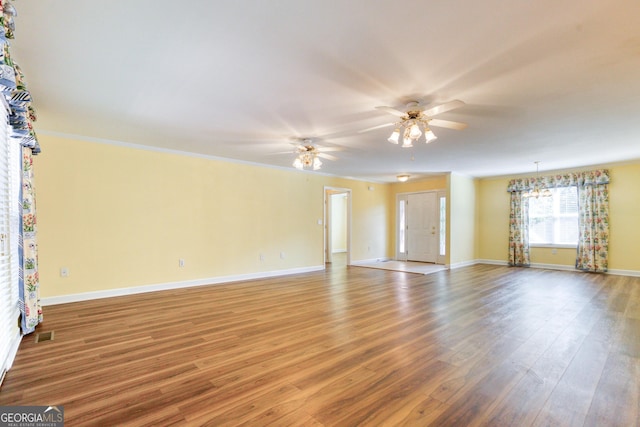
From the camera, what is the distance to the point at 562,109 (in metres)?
3.46

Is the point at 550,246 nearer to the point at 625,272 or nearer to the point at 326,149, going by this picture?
the point at 625,272

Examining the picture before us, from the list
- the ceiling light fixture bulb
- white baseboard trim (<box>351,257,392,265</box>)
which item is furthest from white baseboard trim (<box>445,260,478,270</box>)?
the ceiling light fixture bulb

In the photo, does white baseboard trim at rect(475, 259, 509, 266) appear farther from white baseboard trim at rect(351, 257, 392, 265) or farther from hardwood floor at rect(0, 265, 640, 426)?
hardwood floor at rect(0, 265, 640, 426)

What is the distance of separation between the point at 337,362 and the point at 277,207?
476cm

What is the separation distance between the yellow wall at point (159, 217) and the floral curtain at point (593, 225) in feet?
20.7

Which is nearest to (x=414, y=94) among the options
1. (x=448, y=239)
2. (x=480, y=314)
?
(x=480, y=314)

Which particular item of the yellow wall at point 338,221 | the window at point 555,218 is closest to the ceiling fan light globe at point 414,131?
the window at point 555,218

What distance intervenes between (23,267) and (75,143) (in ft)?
7.03

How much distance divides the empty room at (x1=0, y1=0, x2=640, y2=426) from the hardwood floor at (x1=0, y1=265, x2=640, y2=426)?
0.02m

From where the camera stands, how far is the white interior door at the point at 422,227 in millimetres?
9035

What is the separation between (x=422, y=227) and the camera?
9.28m

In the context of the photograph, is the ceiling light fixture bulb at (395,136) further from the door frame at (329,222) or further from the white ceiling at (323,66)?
the door frame at (329,222)

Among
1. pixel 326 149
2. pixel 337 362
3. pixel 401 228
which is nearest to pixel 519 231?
pixel 401 228

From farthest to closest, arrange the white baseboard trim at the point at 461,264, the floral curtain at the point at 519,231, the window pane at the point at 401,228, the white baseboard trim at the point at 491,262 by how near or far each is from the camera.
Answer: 1. the window pane at the point at 401,228
2. the white baseboard trim at the point at 491,262
3. the floral curtain at the point at 519,231
4. the white baseboard trim at the point at 461,264
